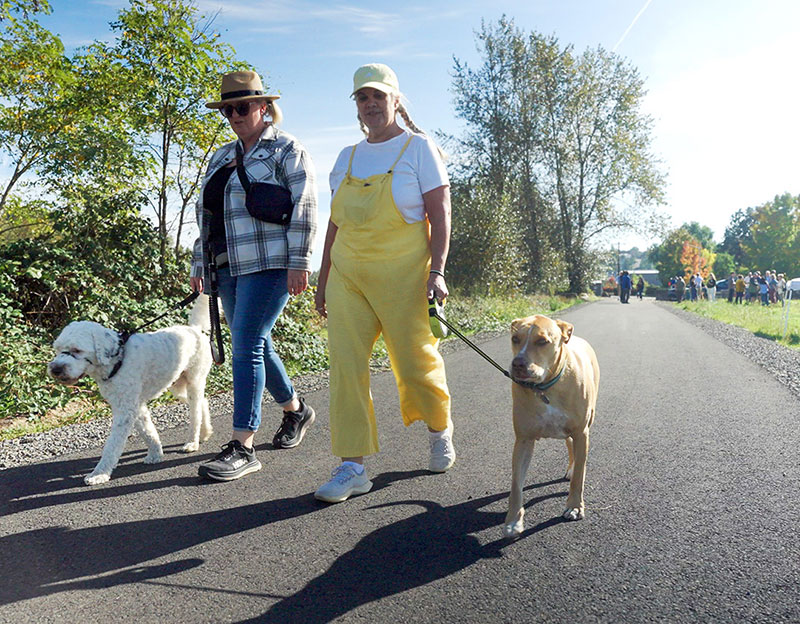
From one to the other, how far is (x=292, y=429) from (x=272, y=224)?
1.61m

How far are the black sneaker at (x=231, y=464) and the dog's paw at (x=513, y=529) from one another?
1.80 meters

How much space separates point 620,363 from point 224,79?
761cm

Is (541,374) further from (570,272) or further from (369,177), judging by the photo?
(570,272)

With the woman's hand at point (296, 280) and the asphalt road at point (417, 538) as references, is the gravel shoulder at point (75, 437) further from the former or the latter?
the woman's hand at point (296, 280)

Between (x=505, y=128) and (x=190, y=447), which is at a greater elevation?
(x=505, y=128)

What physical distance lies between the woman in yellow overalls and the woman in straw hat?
425 millimetres

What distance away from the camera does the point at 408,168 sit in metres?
3.69

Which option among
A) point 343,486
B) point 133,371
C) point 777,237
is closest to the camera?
point 343,486

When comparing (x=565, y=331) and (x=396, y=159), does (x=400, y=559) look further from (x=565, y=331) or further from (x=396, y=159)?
(x=396, y=159)

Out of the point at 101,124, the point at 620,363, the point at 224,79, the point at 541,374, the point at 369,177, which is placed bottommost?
the point at 620,363

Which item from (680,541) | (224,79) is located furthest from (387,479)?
(224,79)

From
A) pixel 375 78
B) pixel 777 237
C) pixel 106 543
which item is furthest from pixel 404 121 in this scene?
pixel 777 237

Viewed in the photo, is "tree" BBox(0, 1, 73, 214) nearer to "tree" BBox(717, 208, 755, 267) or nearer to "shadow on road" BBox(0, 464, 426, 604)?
"shadow on road" BBox(0, 464, 426, 604)

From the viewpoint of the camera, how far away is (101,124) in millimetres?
9469
